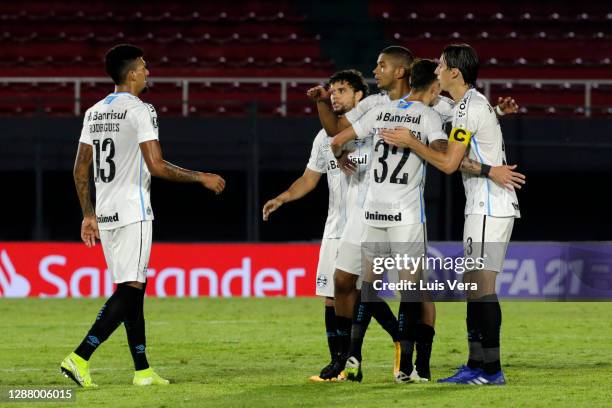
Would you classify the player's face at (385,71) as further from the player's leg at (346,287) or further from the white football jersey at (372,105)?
the player's leg at (346,287)

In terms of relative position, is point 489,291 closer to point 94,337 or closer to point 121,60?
point 94,337

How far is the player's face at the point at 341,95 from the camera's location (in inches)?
325

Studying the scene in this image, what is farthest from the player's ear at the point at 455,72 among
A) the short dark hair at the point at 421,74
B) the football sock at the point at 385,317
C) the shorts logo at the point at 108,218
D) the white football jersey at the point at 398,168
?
the shorts logo at the point at 108,218

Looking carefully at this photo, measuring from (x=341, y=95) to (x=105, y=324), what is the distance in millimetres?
2222

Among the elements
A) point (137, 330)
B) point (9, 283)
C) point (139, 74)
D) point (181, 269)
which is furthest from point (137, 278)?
point (9, 283)

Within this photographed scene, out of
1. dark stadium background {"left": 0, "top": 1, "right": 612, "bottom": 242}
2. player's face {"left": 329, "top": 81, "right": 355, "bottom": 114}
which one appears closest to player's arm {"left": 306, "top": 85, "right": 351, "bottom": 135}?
player's face {"left": 329, "top": 81, "right": 355, "bottom": 114}

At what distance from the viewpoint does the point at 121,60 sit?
7828 mm

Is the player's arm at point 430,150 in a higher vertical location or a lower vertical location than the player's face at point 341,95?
lower

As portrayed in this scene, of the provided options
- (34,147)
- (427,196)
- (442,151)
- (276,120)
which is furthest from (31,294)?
(442,151)

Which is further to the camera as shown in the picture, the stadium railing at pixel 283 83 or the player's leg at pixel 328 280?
the stadium railing at pixel 283 83

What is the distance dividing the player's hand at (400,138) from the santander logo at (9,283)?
9828mm

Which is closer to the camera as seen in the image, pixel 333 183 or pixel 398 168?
pixel 398 168

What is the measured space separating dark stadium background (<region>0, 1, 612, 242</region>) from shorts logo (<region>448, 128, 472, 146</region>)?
31.7 ft

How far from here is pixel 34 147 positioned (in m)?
18.6
